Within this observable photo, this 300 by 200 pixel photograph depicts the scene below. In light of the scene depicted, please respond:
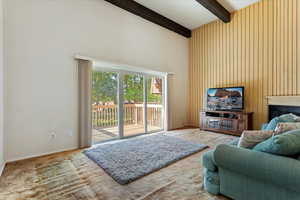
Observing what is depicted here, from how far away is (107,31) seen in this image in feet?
11.9

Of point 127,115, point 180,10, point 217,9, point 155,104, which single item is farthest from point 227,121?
point 180,10

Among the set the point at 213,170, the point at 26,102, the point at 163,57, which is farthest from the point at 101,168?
the point at 163,57

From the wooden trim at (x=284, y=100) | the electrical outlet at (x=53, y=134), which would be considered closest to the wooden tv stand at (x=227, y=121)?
the wooden trim at (x=284, y=100)

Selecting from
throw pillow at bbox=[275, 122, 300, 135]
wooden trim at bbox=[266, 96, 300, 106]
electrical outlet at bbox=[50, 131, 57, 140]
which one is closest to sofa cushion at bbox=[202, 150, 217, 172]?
throw pillow at bbox=[275, 122, 300, 135]

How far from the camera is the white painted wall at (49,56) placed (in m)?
2.56

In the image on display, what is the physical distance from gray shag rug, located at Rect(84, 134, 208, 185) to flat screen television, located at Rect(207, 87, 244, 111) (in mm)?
1750

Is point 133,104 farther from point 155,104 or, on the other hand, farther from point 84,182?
point 84,182

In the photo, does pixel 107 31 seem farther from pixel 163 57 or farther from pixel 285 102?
pixel 285 102

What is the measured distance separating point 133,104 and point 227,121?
2.65 m

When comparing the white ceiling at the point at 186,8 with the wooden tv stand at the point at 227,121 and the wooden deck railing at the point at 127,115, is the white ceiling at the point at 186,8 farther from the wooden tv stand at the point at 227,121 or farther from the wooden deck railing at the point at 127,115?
the wooden tv stand at the point at 227,121

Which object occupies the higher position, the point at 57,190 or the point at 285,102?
the point at 285,102

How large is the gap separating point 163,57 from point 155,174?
365cm

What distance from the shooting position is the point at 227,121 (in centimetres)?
425

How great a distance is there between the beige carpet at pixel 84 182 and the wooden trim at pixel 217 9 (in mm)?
3604
